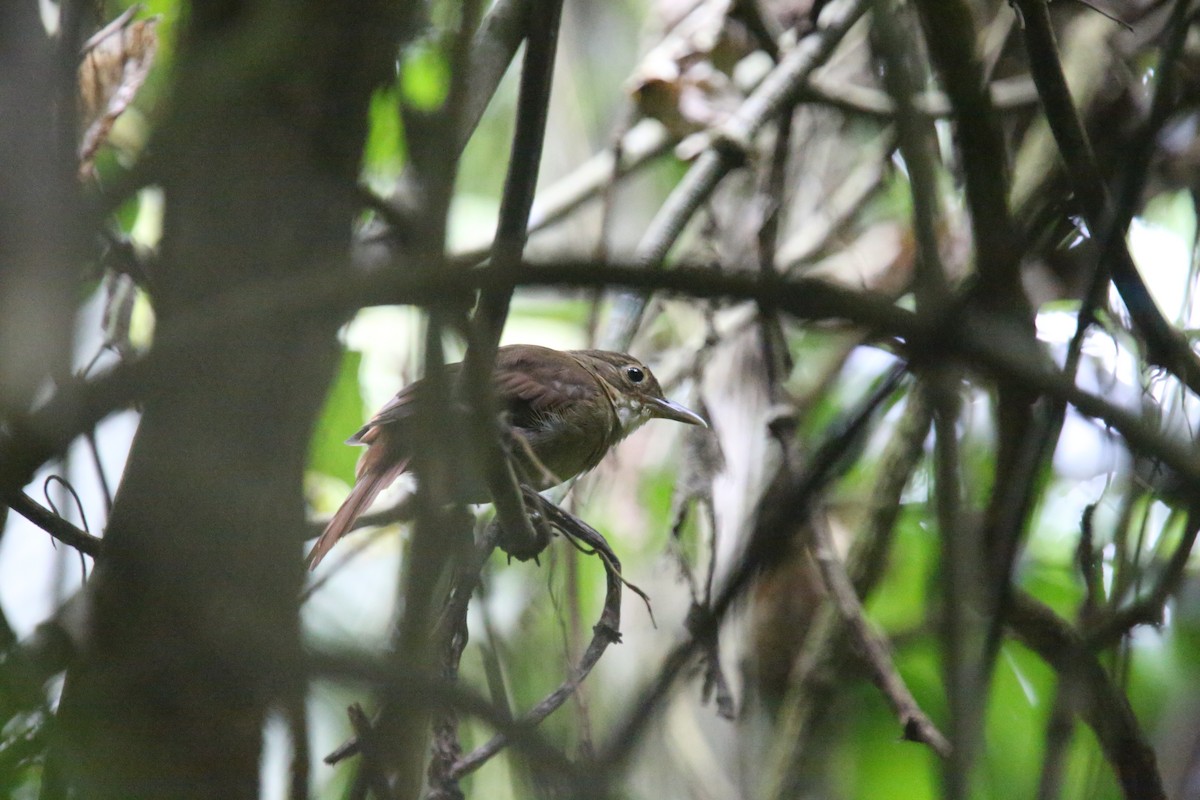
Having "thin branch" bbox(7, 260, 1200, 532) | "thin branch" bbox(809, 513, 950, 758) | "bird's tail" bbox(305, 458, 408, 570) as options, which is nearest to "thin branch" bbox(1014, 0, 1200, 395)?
"thin branch" bbox(809, 513, 950, 758)

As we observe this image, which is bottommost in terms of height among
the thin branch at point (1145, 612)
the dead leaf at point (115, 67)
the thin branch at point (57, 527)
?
the thin branch at point (1145, 612)

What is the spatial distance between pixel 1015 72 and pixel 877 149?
1.91 ft

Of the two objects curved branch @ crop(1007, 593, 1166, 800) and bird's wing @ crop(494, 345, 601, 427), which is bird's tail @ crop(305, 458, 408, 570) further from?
curved branch @ crop(1007, 593, 1166, 800)

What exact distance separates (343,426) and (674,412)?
117 centimetres

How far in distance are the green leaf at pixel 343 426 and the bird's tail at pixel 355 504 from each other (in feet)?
0.45

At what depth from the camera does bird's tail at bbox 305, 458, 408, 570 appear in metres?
2.88

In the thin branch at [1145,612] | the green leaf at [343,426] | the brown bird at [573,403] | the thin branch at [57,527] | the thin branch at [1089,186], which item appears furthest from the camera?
the brown bird at [573,403]

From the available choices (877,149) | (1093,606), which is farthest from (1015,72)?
(1093,606)

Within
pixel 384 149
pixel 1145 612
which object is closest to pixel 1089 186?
pixel 1145 612

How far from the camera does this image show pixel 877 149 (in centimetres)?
450

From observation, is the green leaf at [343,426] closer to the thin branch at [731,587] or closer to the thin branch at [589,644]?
the thin branch at [589,644]

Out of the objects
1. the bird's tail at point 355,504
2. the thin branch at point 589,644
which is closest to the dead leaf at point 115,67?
the bird's tail at point 355,504

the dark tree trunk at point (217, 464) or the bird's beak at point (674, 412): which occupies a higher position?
the bird's beak at point (674, 412)

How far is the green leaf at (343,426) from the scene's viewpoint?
3084mm
